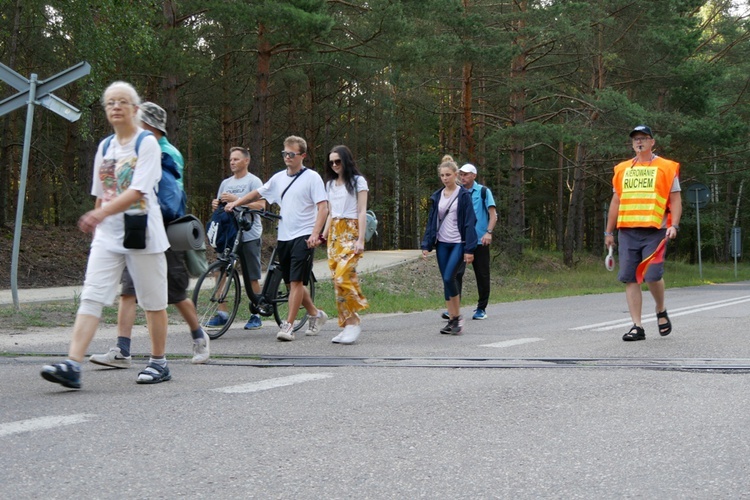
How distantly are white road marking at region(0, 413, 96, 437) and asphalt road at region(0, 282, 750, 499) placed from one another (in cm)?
1

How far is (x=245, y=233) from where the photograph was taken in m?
9.78

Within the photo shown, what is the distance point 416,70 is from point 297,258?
17.3m

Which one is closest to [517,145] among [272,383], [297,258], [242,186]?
[242,186]

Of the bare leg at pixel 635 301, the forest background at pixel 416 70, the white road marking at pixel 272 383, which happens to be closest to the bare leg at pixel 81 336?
the white road marking at pixel 272 383

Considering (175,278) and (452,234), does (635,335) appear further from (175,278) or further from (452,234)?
(175,278)

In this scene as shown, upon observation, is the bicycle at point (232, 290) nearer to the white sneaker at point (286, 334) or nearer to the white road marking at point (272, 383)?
the white sneaker at point (286, 334)

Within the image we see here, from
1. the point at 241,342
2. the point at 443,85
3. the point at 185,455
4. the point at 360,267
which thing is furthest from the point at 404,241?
the point at 185,455

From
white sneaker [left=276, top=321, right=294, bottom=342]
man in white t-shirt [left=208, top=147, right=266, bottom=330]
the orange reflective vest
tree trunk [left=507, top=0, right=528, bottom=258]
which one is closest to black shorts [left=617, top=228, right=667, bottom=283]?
the orange reflective vest

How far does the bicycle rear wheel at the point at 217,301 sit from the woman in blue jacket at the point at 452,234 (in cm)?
214

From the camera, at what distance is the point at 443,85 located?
33.7m

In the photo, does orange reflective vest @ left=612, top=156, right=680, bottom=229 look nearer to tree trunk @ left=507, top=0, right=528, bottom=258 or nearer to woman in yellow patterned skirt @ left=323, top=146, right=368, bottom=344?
woman in yellow patterned skirt @ left=323, top=146, right=368, bottom=344

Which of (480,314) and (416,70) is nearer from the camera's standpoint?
(480,314)

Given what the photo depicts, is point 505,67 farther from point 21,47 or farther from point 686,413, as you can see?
point 686,413

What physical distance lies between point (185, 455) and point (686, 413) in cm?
282
